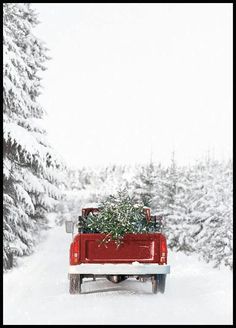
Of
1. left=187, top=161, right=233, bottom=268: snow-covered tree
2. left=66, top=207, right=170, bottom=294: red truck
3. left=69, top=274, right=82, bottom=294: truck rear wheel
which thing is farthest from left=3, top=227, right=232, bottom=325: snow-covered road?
left=187, top=161, right=233, bottom=268: snow-covered tree

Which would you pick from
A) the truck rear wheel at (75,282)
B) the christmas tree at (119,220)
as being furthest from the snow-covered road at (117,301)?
the christmas tree at (119,220)

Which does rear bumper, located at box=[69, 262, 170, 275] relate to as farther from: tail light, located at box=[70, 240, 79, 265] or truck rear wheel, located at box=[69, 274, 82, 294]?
truck rear wheel, located at box=[69, 274, 82, 294]

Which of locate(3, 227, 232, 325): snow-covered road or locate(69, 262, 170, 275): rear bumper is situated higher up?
locate(69, 262, 170, 275): rear bumper

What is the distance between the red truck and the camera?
35.1ft

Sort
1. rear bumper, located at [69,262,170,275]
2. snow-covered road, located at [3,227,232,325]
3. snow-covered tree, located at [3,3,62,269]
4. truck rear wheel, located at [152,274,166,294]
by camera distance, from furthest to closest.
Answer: snow-covered tree, located at [3,3,62,269]
truck rear wheel, located at [152,274,166,294]
rear bumper, located at [69,262,170,275]
snow-covered road, located at [3,227,232,325]

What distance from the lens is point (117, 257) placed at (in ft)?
36.2

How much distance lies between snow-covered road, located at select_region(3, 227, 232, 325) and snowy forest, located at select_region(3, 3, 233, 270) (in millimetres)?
2366

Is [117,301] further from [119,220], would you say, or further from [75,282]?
[119,220]

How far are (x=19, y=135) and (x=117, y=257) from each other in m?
4.82

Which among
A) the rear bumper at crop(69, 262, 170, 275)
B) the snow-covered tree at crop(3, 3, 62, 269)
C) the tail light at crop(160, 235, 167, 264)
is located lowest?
the rear bumper at crop(69, 262, 170, 275)

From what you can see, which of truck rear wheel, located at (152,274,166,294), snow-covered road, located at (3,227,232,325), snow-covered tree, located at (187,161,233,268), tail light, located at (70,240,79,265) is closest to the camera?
snow-covered road, located at (3,227,232,325)

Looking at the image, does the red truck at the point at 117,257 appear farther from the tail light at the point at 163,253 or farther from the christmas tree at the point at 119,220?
the christmas tree at the point at 119,220

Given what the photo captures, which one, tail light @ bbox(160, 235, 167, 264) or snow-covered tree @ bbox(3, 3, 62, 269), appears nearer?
tail light @ bbox(160, 235, 167, 264)

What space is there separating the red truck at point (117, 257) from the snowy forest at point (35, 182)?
78.5 inches
